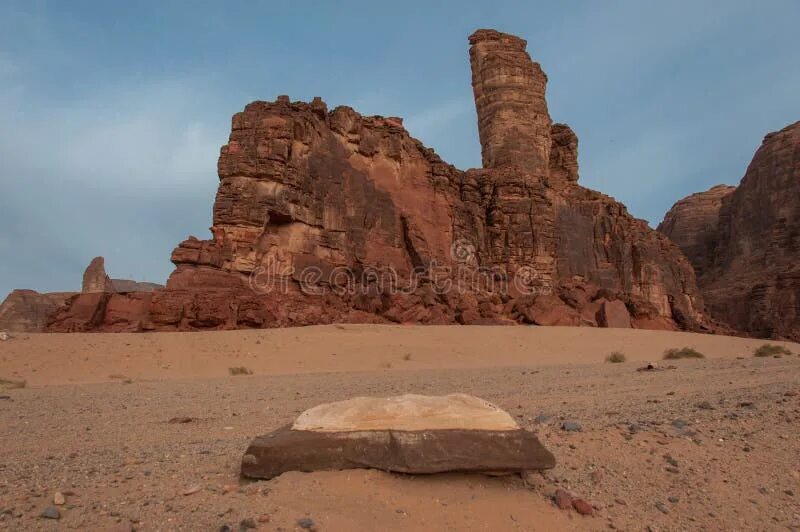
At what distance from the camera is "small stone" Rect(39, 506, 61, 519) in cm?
254

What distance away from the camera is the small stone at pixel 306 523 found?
247 cm

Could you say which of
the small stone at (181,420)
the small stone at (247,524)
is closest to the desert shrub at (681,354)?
the small stone at (181,420)

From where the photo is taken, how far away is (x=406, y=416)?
3.12m

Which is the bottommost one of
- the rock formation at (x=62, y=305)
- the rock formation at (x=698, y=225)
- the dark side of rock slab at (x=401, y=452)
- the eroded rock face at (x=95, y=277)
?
the dark side of rock slab at (x=401, y=452)

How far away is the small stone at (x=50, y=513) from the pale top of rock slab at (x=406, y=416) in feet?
4.03

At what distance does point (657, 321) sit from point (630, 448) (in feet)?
89.7

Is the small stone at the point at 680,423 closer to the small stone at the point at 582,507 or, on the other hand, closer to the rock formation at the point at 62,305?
the small stone at the point at 582,507

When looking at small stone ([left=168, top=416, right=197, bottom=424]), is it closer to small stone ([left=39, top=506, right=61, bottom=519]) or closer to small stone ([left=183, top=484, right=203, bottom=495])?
small stone ([left=183, top=484, right=203, bottom=495])

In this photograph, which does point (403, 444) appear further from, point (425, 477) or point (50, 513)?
point (50, 513)

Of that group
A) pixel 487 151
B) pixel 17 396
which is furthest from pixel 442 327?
pixel 487 151

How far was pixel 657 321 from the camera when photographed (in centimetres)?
2816

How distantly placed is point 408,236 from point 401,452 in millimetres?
22734

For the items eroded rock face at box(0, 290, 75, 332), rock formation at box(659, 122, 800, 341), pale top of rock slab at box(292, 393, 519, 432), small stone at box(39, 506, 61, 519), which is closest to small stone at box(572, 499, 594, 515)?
pale top of rock slab at box(292, 393, 519, 432)

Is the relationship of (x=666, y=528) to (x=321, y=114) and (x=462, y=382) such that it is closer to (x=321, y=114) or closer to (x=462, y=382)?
(x=462, y=382)
